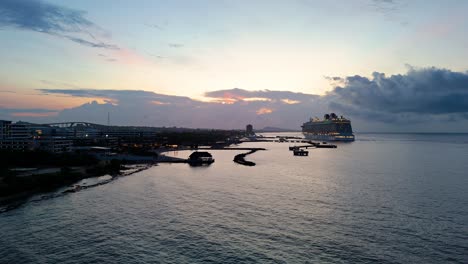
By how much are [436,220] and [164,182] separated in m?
39.4

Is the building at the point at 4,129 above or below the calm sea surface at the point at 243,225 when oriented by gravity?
above

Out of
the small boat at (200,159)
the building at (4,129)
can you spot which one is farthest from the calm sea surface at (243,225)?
the building at (4,129)

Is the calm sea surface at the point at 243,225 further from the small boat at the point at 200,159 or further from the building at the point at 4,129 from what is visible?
the building at the point at 4,129

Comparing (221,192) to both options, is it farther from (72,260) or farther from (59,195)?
(72,260)

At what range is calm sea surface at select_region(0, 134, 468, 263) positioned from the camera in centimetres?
2456

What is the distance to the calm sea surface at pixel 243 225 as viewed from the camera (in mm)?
24562

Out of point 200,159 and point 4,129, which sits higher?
point 4,129

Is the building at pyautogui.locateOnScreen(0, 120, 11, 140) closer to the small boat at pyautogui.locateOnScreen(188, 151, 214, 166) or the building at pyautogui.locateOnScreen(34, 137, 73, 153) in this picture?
the building at pyautogui.locateOnScreen(34, 137, 73, 153)

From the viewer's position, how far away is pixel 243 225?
102 feet

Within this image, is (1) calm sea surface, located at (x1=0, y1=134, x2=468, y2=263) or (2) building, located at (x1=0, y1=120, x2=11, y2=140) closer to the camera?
(1) calm sea surface, located at (x1=0, y1=134, x2=468, y2=263)

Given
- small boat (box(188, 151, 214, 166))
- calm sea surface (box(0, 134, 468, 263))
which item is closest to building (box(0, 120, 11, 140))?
small boat (box(188, 151, 214, 166))

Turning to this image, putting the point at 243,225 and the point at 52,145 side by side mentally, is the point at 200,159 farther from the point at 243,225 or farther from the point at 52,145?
the point at 243,225

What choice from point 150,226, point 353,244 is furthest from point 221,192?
point 353,244

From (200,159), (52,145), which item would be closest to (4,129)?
(52,145)
